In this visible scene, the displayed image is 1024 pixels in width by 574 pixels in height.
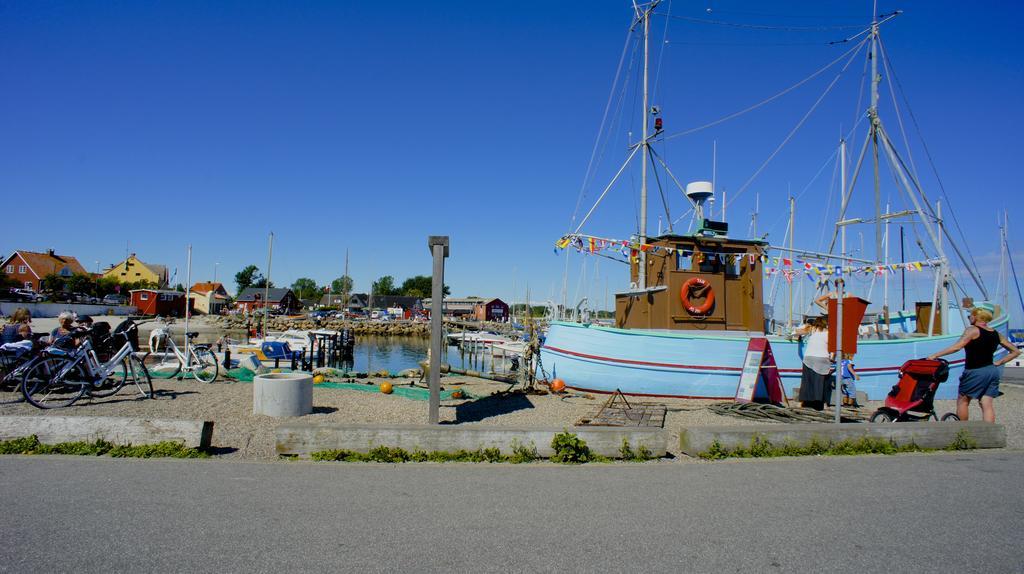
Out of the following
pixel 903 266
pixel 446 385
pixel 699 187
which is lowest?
pixel 446 385

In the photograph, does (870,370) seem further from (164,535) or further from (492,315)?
(492,315)

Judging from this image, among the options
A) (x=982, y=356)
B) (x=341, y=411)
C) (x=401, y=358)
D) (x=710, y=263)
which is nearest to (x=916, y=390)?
(x=982, y=356)

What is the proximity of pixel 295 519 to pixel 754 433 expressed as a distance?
214 inches

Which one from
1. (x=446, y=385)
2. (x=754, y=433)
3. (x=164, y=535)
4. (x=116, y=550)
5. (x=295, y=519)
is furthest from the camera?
(x=446, y=385)

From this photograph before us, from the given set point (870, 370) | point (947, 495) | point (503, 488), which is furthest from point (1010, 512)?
point (870, 370)

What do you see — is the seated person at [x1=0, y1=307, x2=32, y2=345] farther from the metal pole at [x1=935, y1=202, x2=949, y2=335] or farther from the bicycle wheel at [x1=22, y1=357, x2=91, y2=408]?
the metal pole at [x1=935, y1=202, x2=949, y2=335]

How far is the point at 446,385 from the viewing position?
17031 millimetres

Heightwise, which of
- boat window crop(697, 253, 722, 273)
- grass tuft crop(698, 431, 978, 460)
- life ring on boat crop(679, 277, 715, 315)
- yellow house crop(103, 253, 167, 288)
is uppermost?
yellow house crop(103, 253, 167, 288)

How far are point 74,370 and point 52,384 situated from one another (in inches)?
18.9

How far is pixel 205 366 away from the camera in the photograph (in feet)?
47.5

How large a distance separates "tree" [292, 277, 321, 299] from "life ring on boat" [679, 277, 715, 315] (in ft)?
474

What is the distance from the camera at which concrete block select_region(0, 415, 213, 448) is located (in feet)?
22.8

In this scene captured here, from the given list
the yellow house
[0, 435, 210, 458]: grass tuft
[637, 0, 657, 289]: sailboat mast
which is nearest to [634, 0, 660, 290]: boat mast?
[637, 0, 657, 289]: sailboat mast

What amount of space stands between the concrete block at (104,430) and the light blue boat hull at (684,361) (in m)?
10.6
